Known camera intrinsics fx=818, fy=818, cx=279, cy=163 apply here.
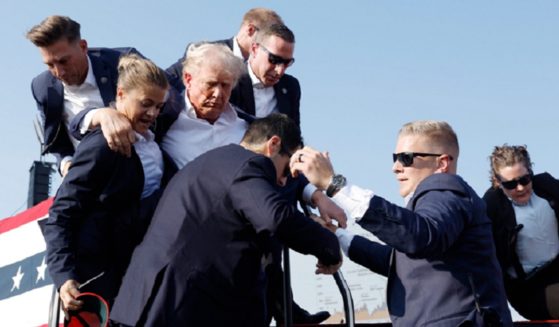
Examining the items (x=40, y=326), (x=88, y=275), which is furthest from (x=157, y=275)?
(x=40, y=326)

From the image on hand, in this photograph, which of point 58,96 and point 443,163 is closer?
point 443,163

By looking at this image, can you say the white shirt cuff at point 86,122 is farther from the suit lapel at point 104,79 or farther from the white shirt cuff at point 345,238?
the white shirt cuff at point 345,238

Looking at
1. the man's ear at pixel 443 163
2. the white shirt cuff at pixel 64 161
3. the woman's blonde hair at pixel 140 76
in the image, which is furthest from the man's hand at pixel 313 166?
the white shirt cuff at pixel 64 161

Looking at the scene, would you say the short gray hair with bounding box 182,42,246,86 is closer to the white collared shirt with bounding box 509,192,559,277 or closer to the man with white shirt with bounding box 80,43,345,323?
the man with white shirt with bounding box 80,43,345,323

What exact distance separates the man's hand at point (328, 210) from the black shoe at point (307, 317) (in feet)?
3.05

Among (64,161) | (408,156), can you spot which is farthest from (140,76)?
(408,156)

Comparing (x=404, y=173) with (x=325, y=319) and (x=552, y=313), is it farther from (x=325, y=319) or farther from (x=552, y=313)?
(x=552, y=313)

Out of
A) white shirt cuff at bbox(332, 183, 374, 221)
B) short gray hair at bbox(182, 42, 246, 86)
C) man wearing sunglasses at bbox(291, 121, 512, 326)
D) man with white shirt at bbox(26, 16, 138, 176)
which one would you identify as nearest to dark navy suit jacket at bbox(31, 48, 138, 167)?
man with white shirt at bbox(26, 16, 138, 176)

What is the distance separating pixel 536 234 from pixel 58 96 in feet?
9.85

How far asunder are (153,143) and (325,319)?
164 centimetres

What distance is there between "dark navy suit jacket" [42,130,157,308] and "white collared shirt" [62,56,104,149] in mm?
648

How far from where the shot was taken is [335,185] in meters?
3.45

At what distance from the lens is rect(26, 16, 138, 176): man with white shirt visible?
4.19 m

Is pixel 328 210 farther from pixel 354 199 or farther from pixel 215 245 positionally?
pixel 215 245
